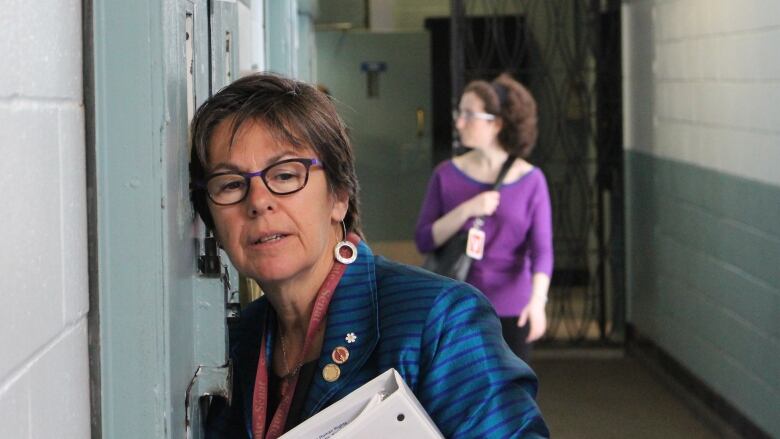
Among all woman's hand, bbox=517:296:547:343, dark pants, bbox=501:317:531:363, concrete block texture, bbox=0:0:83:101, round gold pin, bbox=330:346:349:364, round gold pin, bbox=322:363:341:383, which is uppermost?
concrete block texture, bbox=0:0:83:101

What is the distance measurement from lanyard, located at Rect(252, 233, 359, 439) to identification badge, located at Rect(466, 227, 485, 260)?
8.40ft

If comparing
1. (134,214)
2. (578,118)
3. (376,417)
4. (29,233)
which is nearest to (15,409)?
(29,233)

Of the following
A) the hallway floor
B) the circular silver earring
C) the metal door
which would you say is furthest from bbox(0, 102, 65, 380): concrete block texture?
the hallway floor

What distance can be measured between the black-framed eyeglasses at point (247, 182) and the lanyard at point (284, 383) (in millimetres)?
179

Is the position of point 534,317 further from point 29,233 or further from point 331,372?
point 29,233

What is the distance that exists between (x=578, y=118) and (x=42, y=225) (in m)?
6.56

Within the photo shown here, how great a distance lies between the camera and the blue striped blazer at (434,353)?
4.79 ft

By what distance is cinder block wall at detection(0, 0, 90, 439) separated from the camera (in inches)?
36.4

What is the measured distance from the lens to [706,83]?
18.6ft

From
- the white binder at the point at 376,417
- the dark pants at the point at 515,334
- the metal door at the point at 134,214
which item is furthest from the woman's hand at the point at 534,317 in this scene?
the metal door at the point at 134,214

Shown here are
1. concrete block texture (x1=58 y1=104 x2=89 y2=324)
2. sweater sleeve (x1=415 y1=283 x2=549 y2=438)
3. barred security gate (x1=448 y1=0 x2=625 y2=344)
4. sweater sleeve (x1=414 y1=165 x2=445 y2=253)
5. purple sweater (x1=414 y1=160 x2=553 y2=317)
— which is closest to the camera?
concrete block texture (x1=58 y1=104 x2=89 y2=324)

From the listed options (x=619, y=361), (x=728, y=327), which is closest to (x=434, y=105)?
(x=619, y=361)

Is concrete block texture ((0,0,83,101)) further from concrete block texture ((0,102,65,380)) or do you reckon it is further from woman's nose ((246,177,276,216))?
woman's nose ((246,177,276,216))

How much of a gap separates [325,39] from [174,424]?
727 centimetres
